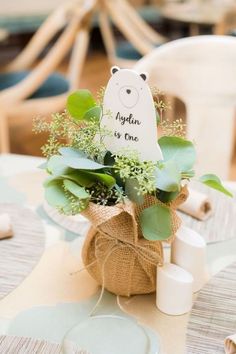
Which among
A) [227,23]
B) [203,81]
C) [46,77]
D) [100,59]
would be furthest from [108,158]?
[100,59]

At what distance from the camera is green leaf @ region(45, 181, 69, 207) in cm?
68

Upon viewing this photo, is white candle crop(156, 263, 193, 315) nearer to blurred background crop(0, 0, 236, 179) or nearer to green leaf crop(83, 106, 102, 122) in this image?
green leaf crop(83, 106, 102, 122)

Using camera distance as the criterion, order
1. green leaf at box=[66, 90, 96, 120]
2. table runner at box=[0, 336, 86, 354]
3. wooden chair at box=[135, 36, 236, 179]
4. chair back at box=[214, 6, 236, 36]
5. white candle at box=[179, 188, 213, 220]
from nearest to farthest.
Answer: table runner at box=[0, 336, 86, 354] < green leaf at box=[66, 90, 96, 120] < white candle at box=[179, 188, 213, 220] < wooden chair at box=[135, 36, 236, 179] < chair back at box=[214, 6, 236, 36]

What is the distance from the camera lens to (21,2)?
4832 mm

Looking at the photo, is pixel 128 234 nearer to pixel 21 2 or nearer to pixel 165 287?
pixel 165 287

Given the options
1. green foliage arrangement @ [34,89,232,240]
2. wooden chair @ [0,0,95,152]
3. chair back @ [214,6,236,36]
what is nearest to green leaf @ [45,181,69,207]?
green foliage arrangement @ [34,89,232,240]

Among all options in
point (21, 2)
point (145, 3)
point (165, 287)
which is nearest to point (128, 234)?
point (165, 287)

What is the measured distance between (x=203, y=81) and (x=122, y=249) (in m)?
0.87

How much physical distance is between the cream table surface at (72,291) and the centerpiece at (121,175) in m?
0.03

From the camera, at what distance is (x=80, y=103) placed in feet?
2.52

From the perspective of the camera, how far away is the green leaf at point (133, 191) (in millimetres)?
686

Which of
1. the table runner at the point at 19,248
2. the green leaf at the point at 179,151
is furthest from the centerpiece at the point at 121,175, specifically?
the table runner at the point at 19,248

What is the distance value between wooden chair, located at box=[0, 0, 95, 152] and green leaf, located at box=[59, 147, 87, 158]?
64.9 inches

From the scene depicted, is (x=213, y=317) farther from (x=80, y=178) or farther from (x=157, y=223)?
(x=80, y=178)
